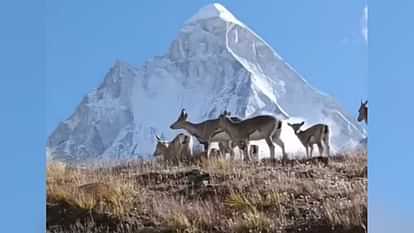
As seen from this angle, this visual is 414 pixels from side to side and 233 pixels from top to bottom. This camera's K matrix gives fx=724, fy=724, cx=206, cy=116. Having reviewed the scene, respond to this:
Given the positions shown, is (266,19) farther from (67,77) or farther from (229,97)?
(67,77)

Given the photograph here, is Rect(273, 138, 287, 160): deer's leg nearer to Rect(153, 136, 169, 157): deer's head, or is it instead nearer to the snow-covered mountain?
the snow-covered mountain

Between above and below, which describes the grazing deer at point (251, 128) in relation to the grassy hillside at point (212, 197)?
above

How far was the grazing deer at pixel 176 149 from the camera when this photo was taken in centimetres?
246

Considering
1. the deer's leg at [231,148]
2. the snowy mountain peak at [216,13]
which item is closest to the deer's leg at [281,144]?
the deer's leg at [231,148]

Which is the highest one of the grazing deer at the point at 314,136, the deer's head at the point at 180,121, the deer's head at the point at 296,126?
the deer's head at the point at 180,121

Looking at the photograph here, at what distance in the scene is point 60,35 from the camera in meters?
2.52

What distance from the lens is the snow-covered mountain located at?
2.47 meters

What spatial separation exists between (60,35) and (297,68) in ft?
2.72

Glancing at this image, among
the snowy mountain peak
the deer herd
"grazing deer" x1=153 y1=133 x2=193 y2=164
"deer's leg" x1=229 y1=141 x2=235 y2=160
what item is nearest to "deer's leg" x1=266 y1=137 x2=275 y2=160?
the deer herd

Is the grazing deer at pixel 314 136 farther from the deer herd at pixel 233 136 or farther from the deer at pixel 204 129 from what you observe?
the deer at pixel 204 129

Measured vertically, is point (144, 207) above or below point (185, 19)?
below

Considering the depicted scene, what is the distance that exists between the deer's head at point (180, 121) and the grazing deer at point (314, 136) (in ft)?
1.25

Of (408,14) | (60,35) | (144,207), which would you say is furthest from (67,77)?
(408,14)

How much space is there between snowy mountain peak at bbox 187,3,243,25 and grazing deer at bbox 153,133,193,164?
0.42m
